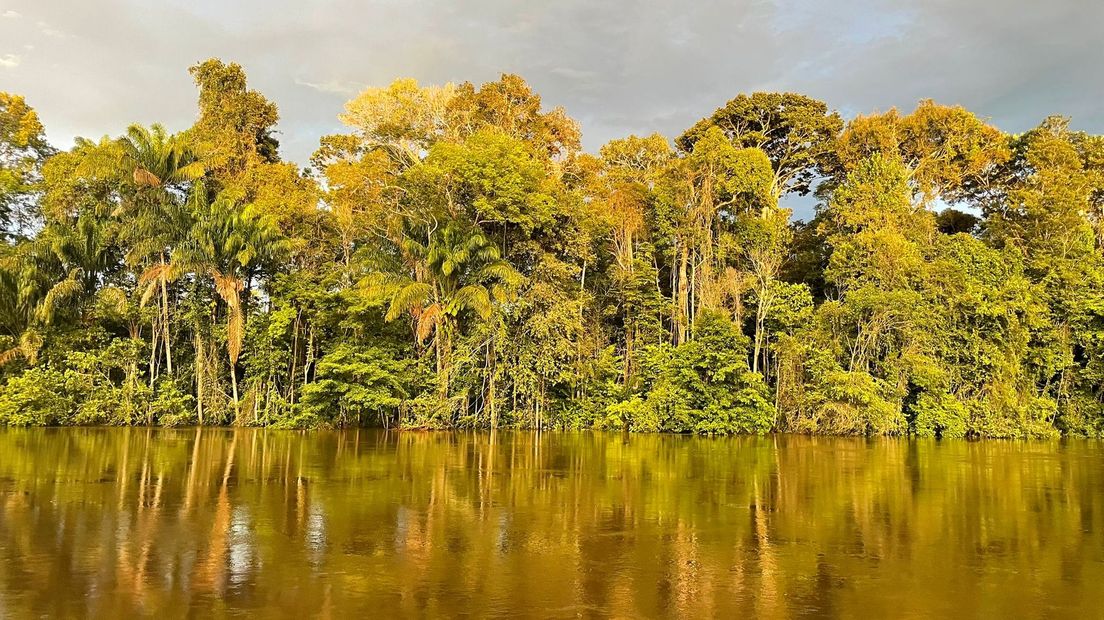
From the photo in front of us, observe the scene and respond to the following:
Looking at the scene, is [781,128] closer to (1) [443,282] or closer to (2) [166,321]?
(1) [443,282]

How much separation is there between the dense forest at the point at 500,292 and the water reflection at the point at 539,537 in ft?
Answer: 25.8

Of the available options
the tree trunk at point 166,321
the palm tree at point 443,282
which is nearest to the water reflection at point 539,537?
the palm tree at point 443,282

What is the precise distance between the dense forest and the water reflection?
786 cm

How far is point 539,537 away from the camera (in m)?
7.34

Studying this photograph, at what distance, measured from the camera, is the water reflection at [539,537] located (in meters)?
5.25

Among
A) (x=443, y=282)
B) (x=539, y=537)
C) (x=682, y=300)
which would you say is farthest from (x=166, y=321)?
(x=539, y=537)

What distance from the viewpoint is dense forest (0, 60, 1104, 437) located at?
21.9 metres

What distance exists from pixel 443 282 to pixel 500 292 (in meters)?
2.22

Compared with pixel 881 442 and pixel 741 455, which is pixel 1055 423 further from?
pixel 741 455

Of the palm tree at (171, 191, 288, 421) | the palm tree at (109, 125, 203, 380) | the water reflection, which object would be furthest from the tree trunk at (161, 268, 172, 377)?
the water reflection

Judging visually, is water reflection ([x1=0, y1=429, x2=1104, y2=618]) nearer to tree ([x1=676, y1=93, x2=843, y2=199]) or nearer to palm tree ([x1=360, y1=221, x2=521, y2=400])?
palm tree ([x1=360, y1=221, x2=521, y2=400])

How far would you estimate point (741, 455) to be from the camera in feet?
52.1

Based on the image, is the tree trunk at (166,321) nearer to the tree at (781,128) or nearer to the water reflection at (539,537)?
the water reflection at (539,537)

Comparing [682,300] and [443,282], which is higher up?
[443,282]
